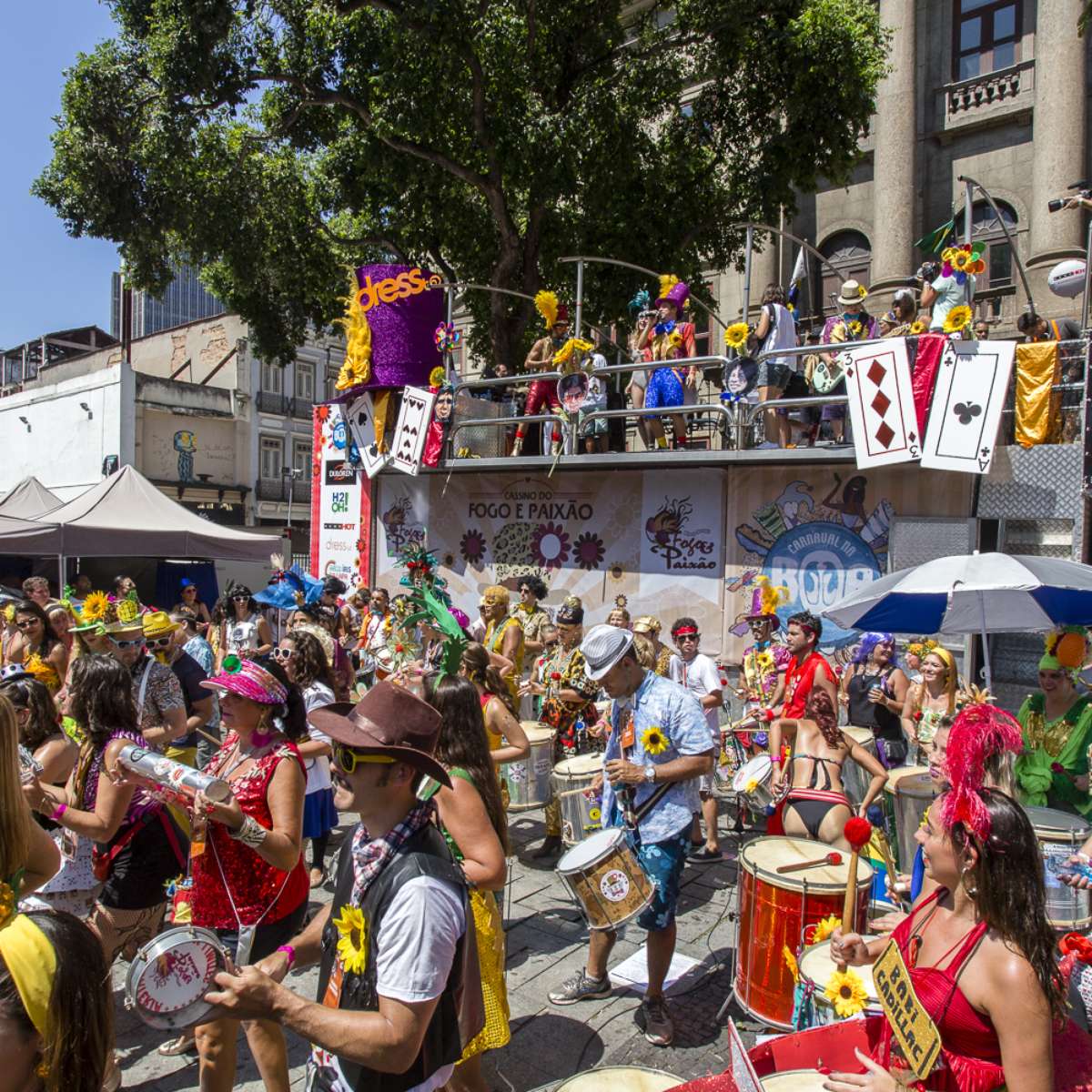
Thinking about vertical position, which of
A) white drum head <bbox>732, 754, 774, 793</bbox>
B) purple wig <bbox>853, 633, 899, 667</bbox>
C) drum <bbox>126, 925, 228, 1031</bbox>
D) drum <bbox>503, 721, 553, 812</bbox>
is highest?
drum <bbox>126, 925, 228, 1031</bbox>

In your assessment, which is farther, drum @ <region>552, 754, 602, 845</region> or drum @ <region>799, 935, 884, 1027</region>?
drum @ <region>552, 754, 602, 845</region>

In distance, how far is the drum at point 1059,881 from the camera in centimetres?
404

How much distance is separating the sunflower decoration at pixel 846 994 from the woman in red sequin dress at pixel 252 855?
6.58ft

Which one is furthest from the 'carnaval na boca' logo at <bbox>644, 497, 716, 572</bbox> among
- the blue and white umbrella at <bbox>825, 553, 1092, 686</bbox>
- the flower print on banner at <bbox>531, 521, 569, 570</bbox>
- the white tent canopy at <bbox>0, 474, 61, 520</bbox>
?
the white tent canopy at <bbox>0, 474, 61, 520</bbox>

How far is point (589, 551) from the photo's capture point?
1162 centimetres

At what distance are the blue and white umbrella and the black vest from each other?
4.28 m

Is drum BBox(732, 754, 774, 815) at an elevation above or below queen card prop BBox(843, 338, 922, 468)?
below

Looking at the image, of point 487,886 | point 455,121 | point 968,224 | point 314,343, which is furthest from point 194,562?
→ point 487,886

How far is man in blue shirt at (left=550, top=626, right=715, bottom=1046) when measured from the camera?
429cm

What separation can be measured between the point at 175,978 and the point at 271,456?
38602mm

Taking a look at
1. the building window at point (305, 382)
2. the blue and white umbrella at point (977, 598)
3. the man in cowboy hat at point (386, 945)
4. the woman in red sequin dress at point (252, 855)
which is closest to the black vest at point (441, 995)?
the man in cowboy hat at point (386, 945)

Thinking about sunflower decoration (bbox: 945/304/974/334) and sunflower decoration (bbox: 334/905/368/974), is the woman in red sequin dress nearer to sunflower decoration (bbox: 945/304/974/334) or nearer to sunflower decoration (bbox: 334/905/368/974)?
sunflower decoration (bbox: 334/905/368/974)

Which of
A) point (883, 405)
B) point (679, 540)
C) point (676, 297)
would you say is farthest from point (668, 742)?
point (676, 297)

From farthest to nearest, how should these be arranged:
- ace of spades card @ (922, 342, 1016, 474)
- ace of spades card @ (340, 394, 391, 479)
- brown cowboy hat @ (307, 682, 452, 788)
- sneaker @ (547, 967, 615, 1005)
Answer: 1. ace of spades card @ (340, 394, 391, 479)
2. ace of spades card @ (922, 342, 1016, 474)
3. sneaker @ (547, 967, 615, 1005)
4. brown cowboy hat @ (307, 682, 452, 788)
